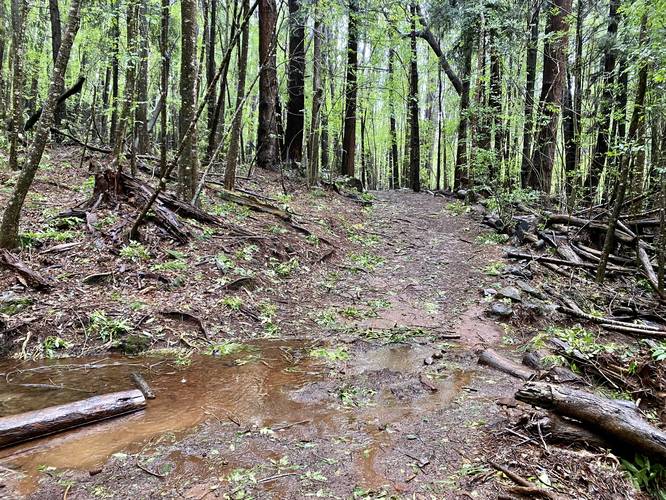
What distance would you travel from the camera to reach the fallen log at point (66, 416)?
352 cm

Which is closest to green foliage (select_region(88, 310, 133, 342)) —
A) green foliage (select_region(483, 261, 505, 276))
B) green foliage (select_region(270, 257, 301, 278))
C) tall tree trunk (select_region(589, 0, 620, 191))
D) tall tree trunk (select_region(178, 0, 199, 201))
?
green foliage (select_region(270, 257, 301, 278))

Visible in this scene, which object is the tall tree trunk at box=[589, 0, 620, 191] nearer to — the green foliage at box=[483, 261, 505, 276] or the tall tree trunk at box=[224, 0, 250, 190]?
the green foliage at box=[483, 261, 505, 276]

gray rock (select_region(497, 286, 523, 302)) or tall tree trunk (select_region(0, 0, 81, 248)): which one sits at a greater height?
tall tree trunk (select_region(0, 0, 81, 248))

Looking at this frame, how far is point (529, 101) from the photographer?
1406 centimetres

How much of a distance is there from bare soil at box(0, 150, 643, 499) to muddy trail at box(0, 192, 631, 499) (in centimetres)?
2

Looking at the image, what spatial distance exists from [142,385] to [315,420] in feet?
6.57

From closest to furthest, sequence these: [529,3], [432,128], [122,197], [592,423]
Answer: [592,423], [122,197], [529,3], [432,128]

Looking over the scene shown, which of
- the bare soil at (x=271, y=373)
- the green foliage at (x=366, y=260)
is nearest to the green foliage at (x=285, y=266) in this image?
the bare soil at (x=271, y=373)

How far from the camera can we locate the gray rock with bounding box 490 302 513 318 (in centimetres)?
725

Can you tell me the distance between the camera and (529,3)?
49.6 ft

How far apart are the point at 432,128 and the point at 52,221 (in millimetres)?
28715

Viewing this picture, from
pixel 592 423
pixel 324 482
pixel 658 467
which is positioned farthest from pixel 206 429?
pixel 658 467

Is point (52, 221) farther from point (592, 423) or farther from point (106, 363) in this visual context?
point (592, 423)

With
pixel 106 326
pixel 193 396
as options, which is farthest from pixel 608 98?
pixel 106 326
